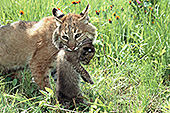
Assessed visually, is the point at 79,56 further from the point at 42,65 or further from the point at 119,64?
the point at 119,64

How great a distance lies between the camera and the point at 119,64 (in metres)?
3.81

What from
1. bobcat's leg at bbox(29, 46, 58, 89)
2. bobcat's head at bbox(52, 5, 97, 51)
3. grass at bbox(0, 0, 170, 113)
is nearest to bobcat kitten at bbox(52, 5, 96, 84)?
bobcat's head at bbox(52, 5, 97, 51)

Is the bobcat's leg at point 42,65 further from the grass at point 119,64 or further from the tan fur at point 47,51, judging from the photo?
the grass at point 119,64

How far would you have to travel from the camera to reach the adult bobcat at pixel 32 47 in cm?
355

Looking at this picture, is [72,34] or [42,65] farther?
[42,65]

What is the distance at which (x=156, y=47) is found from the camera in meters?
4.11

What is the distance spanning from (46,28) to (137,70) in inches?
58.7

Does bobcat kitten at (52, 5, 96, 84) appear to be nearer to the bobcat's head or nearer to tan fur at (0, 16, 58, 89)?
the bobcat's head

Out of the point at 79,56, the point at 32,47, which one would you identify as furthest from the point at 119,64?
the point at 32,47

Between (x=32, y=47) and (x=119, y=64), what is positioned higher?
(x=32, y=47)

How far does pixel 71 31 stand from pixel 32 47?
34.5 inches

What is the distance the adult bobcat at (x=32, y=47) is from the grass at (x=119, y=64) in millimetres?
221

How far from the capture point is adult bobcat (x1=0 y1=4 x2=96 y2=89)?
3.55m

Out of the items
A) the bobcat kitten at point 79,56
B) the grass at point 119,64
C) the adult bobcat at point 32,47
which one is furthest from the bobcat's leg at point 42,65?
the bobcat kitten at point 79,56
